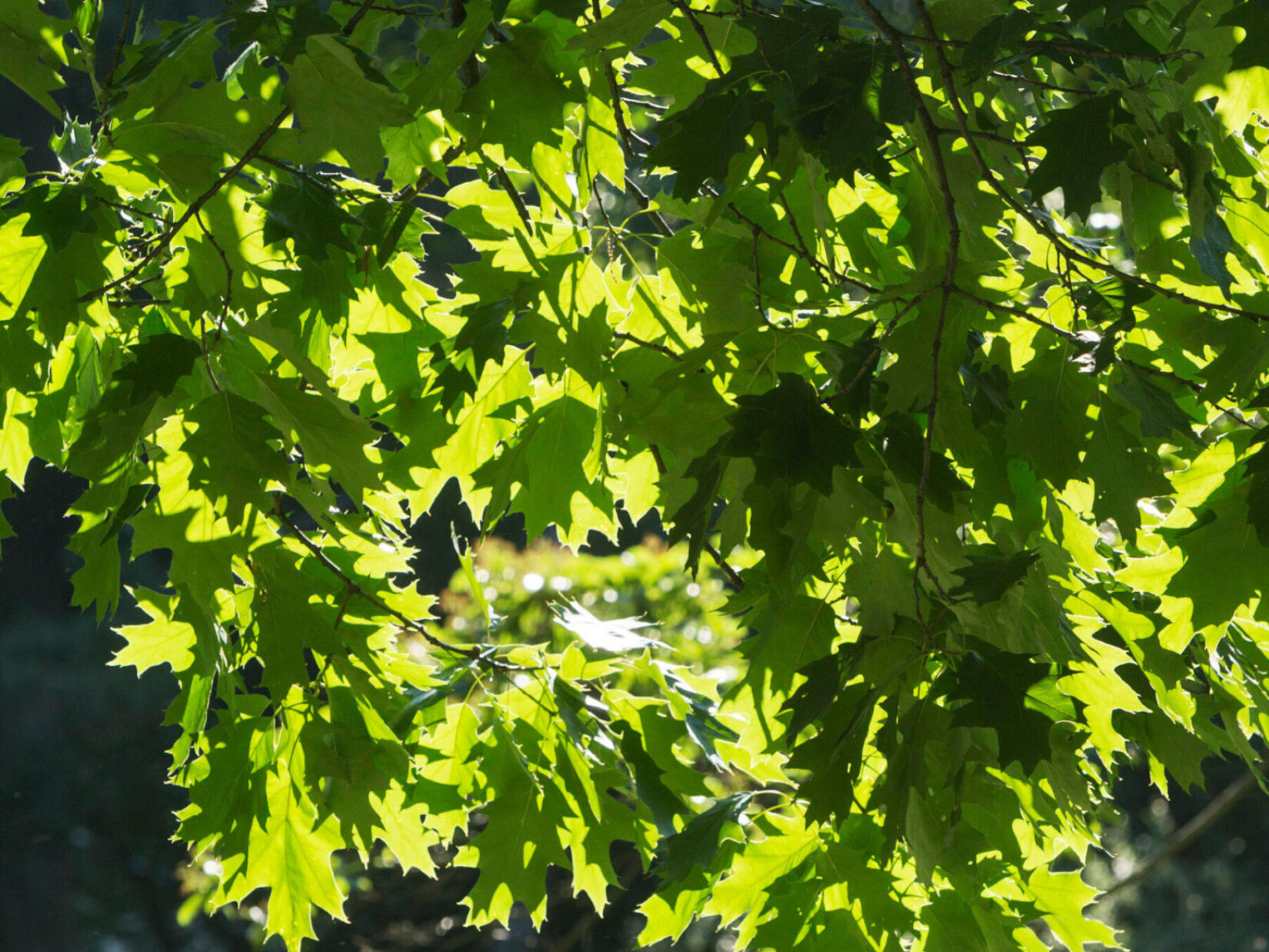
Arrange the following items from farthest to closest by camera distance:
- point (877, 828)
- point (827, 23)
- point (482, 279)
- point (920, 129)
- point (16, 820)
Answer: point (16, 820), point (877, 828), point (482, 279), point (920, 129), point (827, 23)

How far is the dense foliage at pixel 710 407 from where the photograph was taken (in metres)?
0.79

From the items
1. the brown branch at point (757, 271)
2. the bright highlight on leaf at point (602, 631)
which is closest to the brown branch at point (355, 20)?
the brown branch at point (757, 271)

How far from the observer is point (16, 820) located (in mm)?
6852

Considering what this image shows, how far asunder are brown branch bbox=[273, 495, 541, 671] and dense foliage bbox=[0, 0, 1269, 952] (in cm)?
1

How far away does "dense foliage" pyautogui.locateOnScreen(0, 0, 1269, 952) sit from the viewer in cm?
79

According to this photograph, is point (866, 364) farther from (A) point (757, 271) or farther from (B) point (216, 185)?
(B) point (216, 185)

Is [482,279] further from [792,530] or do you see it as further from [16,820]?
[16,820]

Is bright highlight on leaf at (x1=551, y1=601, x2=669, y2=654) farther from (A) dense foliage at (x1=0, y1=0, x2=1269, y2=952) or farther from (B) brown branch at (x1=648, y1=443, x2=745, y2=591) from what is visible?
(B) brown branch at (x1=648, y1=443, x2=745, y2=591)

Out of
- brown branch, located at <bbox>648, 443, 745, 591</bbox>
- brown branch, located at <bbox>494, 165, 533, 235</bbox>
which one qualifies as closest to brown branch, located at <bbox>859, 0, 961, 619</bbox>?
brown branch, located at <bbox>648, 443, 745, 591</bbox>

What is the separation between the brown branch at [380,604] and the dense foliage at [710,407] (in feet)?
0.04

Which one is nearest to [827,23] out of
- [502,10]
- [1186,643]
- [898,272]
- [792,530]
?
[502,10]

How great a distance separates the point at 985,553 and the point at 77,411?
970 mm

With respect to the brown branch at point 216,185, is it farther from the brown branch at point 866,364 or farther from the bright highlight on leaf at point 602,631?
the bright highlight on leaf at point 602,631

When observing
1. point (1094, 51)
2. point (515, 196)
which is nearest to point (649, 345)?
point (515, 196)
